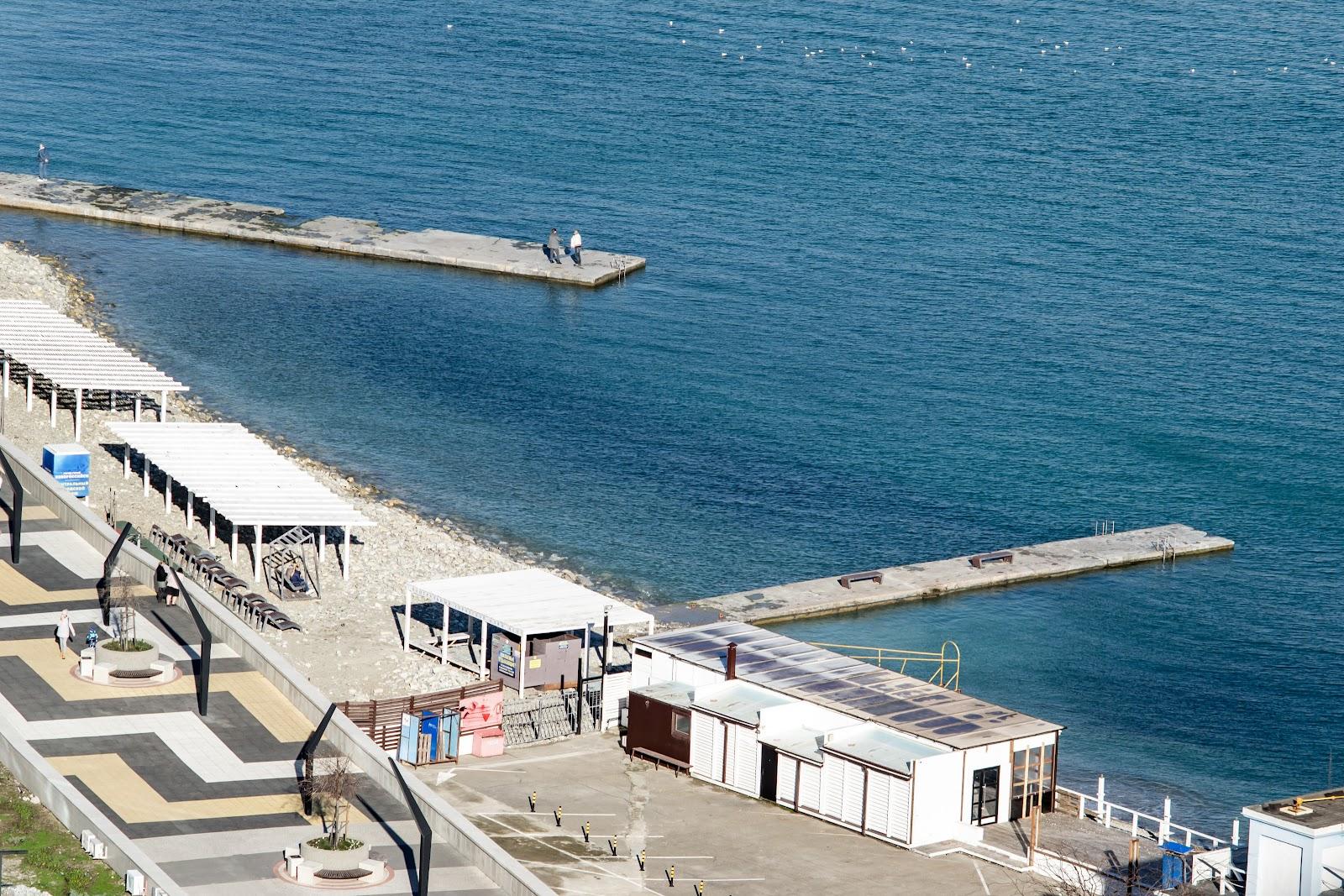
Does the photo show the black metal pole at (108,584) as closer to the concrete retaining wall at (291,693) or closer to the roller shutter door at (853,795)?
the concrete retaining wall at (291,693)

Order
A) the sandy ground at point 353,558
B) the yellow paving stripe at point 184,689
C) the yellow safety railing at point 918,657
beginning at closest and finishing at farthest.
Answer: the yellow paving stripe at point 184,689, the sandy ground at point 353,558, the yellow safety railing at point 918,657

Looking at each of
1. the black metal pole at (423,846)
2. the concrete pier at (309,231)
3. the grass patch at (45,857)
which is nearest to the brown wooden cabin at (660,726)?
the black metal pole at (423,846)

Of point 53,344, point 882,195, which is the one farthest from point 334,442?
point 882,195

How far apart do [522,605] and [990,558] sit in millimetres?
23801

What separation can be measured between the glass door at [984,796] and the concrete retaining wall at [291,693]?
12.0 m

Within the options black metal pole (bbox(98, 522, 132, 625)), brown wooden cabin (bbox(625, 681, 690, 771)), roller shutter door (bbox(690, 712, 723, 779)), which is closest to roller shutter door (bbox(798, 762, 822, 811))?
roller shutter door (bbox(690, 712, 723, 779))

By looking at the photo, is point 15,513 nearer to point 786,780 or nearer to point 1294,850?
point 786,780

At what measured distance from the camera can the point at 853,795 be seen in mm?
48938

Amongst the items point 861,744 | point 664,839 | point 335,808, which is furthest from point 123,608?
point 861,744

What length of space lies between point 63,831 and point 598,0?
15933 centimetres

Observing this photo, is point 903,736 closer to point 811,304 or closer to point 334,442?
point 334,442

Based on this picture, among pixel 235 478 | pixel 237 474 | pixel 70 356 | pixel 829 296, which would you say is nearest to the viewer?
pixel 235 478

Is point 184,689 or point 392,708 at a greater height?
point 184,689

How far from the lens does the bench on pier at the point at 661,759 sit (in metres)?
52.3
